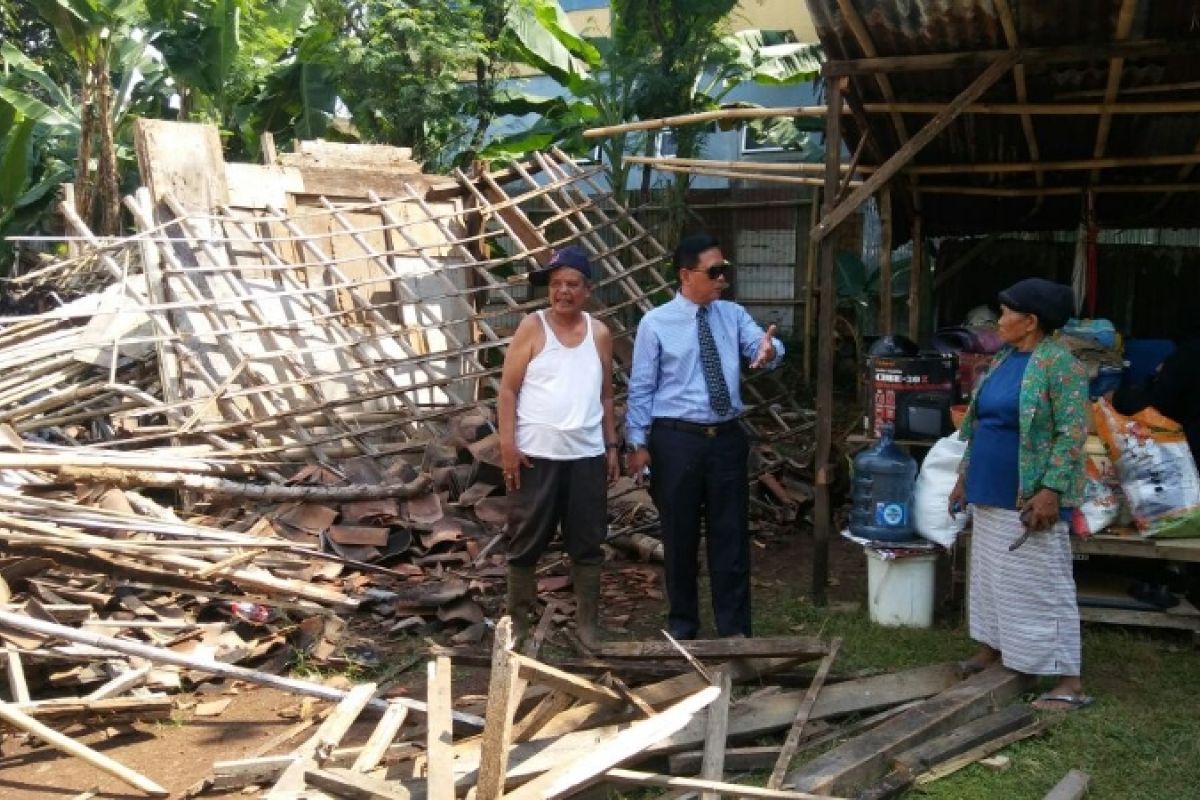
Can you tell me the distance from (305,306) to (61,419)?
2050mm

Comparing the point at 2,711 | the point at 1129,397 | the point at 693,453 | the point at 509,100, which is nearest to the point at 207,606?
the point at 2,711

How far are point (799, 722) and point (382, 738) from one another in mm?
1514

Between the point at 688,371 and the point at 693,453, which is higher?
the point at 688,371

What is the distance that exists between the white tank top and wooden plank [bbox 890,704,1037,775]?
1909 mm

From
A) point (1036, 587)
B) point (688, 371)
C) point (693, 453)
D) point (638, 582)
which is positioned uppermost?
point (688, 371)

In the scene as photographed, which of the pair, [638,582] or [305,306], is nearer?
[638,582]

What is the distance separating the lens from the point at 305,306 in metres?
9.05

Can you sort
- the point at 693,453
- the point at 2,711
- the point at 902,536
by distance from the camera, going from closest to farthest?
the point at 2,711
the point at 693,453
the point at 902,536

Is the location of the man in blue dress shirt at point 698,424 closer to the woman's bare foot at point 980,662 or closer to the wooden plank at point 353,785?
the woman's bare foot at point 980,662

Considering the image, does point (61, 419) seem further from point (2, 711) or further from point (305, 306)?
point (2, 711)

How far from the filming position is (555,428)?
4914mm

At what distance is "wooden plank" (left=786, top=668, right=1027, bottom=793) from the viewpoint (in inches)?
142

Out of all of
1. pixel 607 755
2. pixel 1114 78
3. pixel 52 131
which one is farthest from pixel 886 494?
pixel 52 131

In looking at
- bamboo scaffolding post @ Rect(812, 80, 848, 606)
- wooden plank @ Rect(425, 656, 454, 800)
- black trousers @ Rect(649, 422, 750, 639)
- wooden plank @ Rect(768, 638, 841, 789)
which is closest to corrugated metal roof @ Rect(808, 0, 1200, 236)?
bamboo scaffolding post @ Rect(812, 80, 848, 606)
